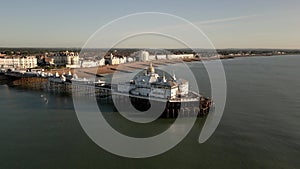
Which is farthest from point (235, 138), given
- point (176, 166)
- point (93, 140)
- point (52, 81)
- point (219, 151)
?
point (52, 81)

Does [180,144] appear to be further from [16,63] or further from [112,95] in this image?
[16,63]

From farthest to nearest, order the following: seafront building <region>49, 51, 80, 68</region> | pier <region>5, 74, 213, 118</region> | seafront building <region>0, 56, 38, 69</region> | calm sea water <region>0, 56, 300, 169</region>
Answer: seafront building <region>49, 51, 80, 68</region>
seafront building <region>0, 56, 38, 69</region>
pier <region>5, 74, 213, 118</region>
calm sea water <region>0, 56, 300, 169</region>

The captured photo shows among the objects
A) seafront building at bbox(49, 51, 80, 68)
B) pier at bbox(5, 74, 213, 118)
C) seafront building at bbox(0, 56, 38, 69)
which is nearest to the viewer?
pier at bbox(5, 74, 213, 118)

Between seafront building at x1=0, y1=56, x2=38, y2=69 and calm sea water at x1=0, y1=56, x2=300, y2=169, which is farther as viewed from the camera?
seafront building at x1=0, y1=56, x2=38, y2=69

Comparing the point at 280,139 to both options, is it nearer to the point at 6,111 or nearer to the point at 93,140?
the point at 93,140

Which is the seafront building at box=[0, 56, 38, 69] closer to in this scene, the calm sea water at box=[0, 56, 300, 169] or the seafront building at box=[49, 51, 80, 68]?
the seafront building at box=[49, 51, 80, 68]

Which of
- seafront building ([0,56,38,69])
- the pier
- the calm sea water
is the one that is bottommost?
the calm sea water

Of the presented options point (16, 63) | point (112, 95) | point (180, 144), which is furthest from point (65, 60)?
point (180, 144)

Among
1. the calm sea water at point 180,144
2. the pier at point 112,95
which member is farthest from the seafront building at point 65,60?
the calm sea water at point 180,144

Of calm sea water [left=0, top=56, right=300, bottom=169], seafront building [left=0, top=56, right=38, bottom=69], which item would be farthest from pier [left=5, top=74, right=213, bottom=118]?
seafront building [left=0, top=56, right=38, bottom=69]
